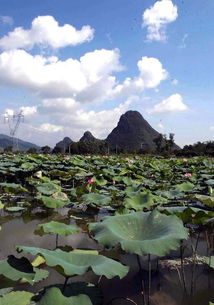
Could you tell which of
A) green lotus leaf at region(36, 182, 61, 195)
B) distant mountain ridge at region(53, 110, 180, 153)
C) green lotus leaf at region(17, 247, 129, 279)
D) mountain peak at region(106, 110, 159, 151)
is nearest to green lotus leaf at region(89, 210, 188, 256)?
green lotus leaf at region(17, 247, 129, 279)

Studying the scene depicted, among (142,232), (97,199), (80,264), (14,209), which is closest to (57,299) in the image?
(80,264)

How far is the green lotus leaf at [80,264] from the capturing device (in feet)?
5.96

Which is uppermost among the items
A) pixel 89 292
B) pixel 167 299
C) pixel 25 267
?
pixel 25 267

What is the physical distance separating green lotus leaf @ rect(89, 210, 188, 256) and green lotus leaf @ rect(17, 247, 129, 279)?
134mm

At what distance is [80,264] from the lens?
2029mm

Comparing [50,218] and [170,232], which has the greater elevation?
[170,232]

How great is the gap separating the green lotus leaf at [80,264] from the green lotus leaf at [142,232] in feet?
0.44

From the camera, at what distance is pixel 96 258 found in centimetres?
211

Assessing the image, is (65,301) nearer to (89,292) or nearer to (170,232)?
(89,292)

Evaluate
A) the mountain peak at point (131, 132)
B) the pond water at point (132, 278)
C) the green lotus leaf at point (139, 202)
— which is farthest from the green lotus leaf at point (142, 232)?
the mountain peak at point (131, 132)

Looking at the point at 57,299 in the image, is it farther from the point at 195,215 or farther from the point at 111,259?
the point at 195,215

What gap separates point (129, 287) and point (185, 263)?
74 centimetres

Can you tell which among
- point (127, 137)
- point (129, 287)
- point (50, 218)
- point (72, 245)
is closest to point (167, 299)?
point (129, 287)

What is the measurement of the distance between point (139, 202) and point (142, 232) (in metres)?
1.50
